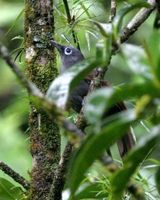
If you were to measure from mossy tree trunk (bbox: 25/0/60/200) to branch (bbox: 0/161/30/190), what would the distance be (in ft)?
0.08

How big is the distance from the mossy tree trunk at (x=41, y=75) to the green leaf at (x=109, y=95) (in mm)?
932

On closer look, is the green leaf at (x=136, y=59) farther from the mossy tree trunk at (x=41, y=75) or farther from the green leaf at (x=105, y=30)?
the mossy tree trunk at (x=41, y=75)

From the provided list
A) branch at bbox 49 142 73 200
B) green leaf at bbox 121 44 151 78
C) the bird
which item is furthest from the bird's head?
green leaf at bbox 121 44 151 78

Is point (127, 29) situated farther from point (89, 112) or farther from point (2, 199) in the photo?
point (89, 112)

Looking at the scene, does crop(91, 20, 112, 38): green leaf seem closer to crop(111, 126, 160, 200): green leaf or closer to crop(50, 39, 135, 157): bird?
crop(111, 126, 160, 200): green leaf

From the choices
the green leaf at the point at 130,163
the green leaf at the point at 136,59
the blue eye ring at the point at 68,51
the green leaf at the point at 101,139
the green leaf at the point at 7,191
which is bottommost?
the blue eye ring at the point at 68,51

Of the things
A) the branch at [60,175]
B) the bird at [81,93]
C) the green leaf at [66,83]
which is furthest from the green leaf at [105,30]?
the bird at [81,93]

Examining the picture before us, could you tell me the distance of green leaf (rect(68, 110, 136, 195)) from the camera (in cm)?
88

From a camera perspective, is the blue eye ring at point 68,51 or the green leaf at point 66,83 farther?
the blue eye ring at point 68,51

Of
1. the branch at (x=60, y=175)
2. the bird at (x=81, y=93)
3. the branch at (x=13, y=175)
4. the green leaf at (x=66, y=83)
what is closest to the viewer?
the green leaf at (x=66, y=83)

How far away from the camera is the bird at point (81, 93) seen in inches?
84.5

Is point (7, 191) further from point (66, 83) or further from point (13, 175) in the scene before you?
point (66, 83)

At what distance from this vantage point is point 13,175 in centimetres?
173

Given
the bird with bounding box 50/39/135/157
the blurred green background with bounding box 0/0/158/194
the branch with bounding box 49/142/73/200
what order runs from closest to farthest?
the branch with bounding box 49/142/73/200
the blurred green background with bounding box 0/0/158/194
the bird with bounding box 50/39/135/157
